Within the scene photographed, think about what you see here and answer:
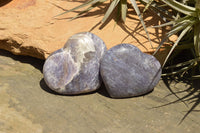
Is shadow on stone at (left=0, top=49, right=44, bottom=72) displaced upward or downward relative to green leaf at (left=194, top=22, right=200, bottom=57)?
downward

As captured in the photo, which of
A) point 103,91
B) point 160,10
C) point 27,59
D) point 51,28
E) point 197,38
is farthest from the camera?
point 27,59

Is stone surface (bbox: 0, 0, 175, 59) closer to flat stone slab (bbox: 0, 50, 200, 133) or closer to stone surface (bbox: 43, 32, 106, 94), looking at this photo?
stone surface (bbox: 43, 32, 106, 94)

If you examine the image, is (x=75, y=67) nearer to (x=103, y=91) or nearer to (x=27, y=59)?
(x=103, y=91)

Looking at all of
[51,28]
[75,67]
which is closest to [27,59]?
[51,28]

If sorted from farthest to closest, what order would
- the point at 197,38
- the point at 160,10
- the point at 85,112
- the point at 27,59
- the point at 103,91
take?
the point at 27,59 → the point at 160,10 → the point at 103,91 → the point at 197,38 → the point at 85,112

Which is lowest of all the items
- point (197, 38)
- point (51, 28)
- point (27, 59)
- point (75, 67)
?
point (27, 59)

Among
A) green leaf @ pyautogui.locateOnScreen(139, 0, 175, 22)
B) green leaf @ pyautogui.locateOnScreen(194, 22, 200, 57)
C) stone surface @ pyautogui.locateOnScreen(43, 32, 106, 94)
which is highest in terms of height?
green leaf @ pyautogui.locateOnScreen(139, 0, 175, 22)

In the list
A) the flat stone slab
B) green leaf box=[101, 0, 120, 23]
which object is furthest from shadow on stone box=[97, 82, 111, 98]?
green leaf box=[101, 0, 120, 23]

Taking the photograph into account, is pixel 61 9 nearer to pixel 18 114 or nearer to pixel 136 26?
pixel 136 26
